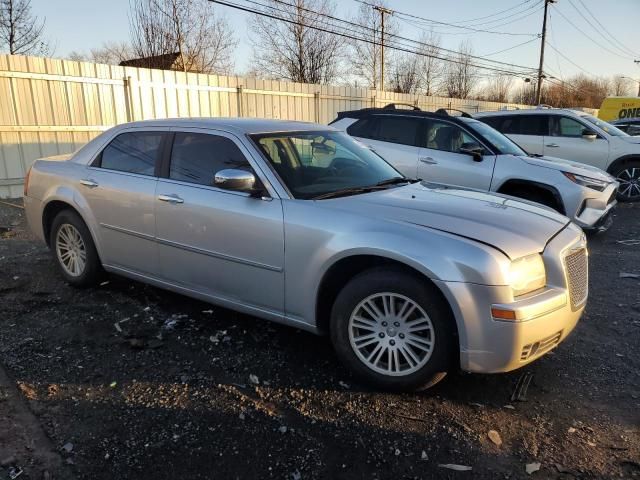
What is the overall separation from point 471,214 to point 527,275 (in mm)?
576

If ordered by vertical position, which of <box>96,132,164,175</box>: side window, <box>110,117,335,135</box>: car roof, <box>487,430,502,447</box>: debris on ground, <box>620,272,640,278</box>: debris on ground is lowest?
<box>620,272,640,278</box>: debris on ground

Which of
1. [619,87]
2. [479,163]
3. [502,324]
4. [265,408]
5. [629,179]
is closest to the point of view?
[502,324]

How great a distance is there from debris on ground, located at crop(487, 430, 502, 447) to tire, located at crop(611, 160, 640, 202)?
9.26m

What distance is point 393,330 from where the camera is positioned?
3088 millimetres

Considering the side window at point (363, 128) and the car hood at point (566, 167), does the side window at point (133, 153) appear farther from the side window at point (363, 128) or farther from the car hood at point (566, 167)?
the car hood at point (566, 167)

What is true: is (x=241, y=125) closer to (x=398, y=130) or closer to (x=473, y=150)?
(x=473, y=150)

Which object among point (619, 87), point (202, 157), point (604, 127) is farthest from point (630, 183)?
point (619, 87)

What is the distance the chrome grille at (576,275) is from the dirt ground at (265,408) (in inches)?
22.7

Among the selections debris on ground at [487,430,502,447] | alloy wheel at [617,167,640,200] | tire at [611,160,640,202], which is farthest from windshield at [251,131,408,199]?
alloy wheel at [617,167,640,200]

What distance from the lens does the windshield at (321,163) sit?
3.68 m

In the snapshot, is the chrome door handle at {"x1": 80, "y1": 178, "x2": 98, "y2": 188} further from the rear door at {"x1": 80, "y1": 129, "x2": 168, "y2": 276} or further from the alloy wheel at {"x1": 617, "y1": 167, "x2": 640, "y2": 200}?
the alloy wheel at {"x1": 617, "y1": 167, "x2": 640, "y2": 200}

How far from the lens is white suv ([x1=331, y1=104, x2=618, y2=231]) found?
6.68 meters

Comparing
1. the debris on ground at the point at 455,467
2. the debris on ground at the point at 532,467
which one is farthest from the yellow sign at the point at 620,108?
the debris on ground at the point at 455,467

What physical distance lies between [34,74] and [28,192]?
5.63 metres
